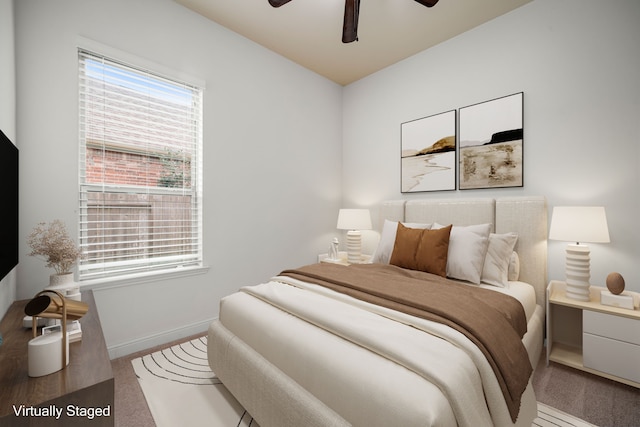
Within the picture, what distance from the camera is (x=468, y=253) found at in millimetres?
2307

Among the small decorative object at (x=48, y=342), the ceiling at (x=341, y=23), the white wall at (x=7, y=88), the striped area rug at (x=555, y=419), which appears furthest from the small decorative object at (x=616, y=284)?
the white wall at (x=7, y=88)

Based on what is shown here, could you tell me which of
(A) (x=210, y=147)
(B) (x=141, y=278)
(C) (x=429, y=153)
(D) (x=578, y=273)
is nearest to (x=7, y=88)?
(A) (x=210, y=147)

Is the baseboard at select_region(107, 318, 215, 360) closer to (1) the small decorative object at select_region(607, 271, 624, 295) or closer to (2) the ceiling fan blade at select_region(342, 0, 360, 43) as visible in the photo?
(2) the ceiling fan blade at select_region(342, 0, 360, 43)

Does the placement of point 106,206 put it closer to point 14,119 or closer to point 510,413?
point 14,119

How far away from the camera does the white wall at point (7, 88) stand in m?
1.56

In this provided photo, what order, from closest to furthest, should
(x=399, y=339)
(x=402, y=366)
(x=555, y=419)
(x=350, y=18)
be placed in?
(x=402, y=366) → (x=399, y=339) → (x=555, y=419) → (x=350, y=18)

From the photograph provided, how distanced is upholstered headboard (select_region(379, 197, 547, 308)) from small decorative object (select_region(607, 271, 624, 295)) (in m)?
0.43

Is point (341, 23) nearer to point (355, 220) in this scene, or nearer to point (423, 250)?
point (355, 220)

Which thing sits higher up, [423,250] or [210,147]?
[210,147]

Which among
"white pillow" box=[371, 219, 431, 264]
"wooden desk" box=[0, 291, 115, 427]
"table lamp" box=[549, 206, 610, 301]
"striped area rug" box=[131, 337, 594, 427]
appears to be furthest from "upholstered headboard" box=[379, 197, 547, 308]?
"wooden desk" box=[0, 291, 115, 427]

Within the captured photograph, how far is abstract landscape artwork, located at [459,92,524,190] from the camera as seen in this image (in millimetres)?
2641

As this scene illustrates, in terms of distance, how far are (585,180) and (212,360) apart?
10.4 feet

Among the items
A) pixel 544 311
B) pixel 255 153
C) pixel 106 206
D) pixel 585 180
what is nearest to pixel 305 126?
pixel 255 153

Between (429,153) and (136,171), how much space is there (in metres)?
2.94
